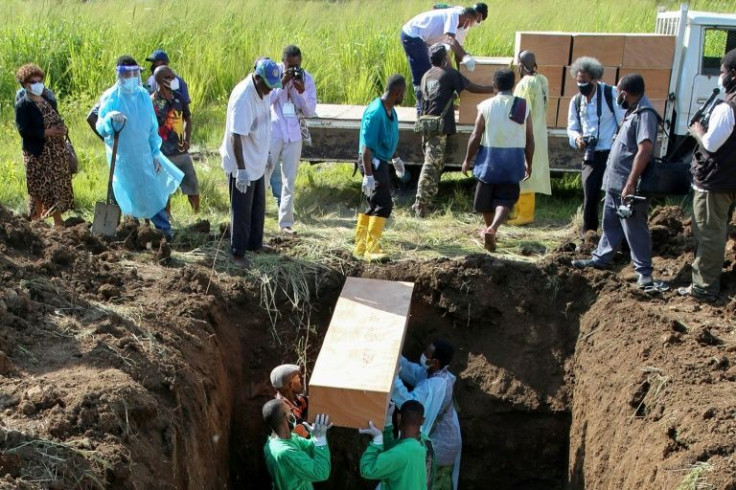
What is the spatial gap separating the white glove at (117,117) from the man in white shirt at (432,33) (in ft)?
11.5

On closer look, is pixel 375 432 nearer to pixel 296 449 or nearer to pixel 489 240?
pixel 296 449

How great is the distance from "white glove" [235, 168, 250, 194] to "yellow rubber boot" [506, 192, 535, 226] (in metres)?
3.58

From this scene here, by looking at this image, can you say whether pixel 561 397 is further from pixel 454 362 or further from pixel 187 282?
pixel 187 282

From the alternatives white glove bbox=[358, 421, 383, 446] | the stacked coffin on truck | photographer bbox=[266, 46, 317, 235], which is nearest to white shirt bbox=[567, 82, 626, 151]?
the stacked coffin on truck

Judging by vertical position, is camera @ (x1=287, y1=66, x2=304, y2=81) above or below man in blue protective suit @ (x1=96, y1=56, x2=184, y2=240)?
above

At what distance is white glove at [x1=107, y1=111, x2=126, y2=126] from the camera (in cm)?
783

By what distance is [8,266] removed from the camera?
6.52 metres

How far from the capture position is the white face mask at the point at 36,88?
8.17 m

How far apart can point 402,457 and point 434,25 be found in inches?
216

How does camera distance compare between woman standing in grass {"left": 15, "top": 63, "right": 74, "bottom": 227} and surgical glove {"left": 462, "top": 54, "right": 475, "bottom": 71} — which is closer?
woman standing in grass {"left": 15, "top": 63, "right": 74, "bottom": 227}

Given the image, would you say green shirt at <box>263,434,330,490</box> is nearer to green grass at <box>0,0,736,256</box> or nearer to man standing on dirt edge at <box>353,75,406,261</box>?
man standing on dirt edge at <box>353,75,406,261</box>

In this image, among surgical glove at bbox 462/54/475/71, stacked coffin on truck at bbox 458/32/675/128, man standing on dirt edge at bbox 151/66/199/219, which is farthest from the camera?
stacked coffin on truck at bbox 458/32/675/128

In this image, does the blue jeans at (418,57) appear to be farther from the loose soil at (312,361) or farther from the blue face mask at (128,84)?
the blue face mask at (128,84)

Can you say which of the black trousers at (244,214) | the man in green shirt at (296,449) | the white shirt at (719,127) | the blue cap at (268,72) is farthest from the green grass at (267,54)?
the man in green shirt at (296,449)
